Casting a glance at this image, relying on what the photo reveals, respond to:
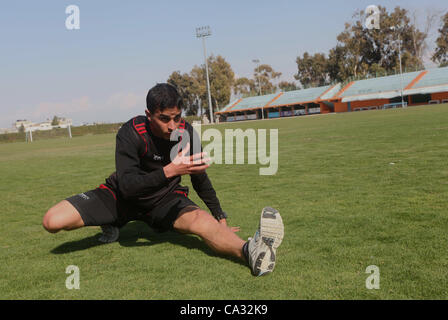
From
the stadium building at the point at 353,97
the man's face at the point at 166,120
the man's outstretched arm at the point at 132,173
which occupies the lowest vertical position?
the man's outstretched arm at the point at 132,173

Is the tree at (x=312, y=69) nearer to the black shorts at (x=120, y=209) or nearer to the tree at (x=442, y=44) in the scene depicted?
the tree at (x=442, y=44)

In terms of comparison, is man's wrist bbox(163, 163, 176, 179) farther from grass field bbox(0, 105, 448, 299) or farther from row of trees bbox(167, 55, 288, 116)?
row of trees bbox(167, 55, 288, 116)

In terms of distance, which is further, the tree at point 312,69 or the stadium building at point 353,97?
the tree at point 312,69

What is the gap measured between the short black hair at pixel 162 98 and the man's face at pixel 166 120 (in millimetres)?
41

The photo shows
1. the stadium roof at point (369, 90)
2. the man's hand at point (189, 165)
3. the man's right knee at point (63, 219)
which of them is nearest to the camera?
the man's hand at point (189, 165)

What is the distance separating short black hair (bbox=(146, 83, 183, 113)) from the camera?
3.67m

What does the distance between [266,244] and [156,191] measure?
149cm

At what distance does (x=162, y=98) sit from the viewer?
3.66 metres

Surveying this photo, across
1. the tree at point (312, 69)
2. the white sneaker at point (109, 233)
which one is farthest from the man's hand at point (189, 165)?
the tree at point (312, 69)

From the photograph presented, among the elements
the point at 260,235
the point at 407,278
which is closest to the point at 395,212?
the point at 407,278

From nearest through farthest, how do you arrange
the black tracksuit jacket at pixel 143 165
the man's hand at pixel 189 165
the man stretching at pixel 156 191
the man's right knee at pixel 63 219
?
the man's hand at pixel 189 165
the man stretching at pixel 156 191
the black tracksuit jacket at pixel 143 165
the man's right knee at pixel 63 219

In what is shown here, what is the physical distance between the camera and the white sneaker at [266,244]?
317 centimetres
